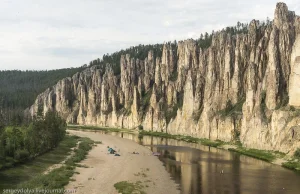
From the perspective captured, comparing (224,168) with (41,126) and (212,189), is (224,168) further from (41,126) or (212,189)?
(41,126)

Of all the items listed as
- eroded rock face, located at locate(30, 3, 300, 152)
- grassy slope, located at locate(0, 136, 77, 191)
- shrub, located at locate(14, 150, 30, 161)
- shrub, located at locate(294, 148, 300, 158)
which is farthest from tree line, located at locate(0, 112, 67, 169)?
shrub, located at locate(294, 148, 300, 158)

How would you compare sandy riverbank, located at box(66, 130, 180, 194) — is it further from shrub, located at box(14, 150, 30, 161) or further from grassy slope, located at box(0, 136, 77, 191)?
shrub, located at box(14, 150, 30, 161)

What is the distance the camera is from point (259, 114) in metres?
99.0

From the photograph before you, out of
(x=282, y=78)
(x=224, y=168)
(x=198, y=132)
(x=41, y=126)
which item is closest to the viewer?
(x=224, y=168)

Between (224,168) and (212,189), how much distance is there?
18255mm

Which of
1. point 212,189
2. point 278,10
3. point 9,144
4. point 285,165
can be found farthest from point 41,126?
point 278,10

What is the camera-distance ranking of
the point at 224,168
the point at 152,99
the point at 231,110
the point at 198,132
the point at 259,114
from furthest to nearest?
the point at 152,99
the point at 198,132
the point at 231,110
the point at 259,114
the point at 224,168

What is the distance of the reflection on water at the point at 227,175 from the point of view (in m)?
52.3

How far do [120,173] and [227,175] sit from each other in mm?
19289

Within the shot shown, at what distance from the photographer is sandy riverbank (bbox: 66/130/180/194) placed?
172 ft

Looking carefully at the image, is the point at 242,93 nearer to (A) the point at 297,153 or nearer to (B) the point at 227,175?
(A) the point at 297,153

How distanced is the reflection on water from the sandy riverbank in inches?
95.3

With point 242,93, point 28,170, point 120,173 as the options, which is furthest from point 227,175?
point 242,93

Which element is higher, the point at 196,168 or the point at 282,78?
the point at 282,78
